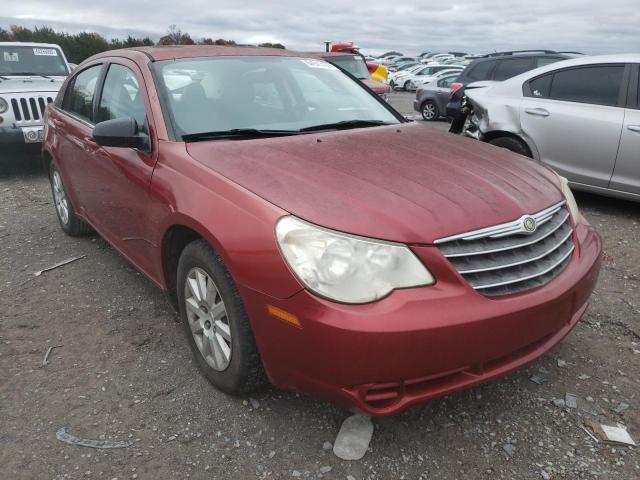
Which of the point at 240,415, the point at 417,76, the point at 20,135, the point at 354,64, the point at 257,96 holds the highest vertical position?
the point at 257,96

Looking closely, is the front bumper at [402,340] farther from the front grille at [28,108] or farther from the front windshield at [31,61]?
the front windshield at [31,61]

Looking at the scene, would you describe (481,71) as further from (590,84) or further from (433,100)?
(590,84)

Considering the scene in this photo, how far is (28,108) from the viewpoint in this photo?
22.7 feet

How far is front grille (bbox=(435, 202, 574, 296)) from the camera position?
1919mm

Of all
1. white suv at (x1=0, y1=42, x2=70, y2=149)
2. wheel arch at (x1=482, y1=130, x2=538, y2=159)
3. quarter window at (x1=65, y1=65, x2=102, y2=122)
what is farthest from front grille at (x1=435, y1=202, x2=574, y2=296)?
white suv at (x1=0, y1=42, x2=70, y2=149)

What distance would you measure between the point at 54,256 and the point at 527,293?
372 centimetres

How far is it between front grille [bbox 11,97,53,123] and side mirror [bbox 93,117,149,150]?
507cm

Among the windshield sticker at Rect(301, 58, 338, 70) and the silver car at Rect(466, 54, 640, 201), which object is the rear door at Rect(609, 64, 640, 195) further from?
the windshield sticker at Rect(301, 58, 338, 70)

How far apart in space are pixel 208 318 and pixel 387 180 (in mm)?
1030

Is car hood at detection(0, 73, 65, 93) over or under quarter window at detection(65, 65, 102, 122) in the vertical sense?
under

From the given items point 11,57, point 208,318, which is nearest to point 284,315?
point 208,318

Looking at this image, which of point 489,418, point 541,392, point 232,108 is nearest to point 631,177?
→ point 541,392

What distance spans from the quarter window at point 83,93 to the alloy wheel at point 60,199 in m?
0.66

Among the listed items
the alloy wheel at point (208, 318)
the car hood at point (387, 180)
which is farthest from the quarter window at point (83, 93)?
the alloy wheel at point (208, 318)
